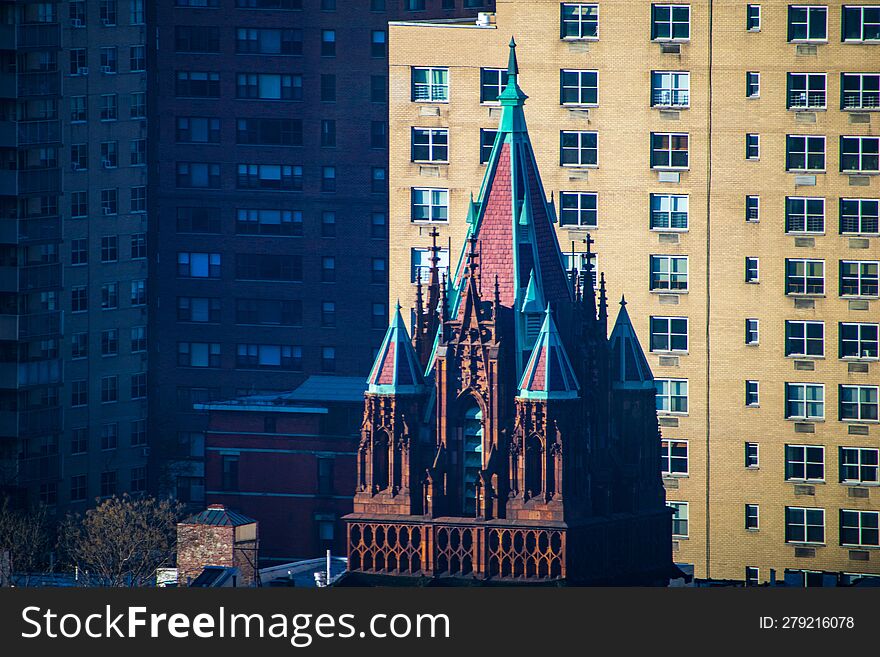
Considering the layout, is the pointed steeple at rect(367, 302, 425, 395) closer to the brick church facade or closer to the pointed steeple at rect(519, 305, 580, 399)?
the brick church facade

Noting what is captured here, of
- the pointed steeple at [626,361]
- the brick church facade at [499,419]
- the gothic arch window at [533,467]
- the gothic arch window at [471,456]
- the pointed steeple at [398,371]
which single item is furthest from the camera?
the pointed steeple at [626,361]

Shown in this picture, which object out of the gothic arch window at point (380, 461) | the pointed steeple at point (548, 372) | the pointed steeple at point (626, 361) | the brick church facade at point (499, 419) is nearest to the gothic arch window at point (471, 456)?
the brick church facade at point (499, 419)

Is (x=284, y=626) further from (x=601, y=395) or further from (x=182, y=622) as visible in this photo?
(x=601, y=395)

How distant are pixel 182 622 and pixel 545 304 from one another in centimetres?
3037

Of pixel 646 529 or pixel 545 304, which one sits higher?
pixel 545 304

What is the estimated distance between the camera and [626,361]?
184 m

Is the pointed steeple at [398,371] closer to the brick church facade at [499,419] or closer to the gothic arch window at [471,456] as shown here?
the brick church facade at [499,419]

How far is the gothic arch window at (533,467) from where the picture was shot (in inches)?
6900

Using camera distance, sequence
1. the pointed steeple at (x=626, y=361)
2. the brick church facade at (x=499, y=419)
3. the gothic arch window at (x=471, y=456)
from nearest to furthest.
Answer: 1. the brick church facade at (x=499, y=419)
2. the gothic arch window at (x=471, y=456)
3. the pointed steeple at (x=626, y=361)

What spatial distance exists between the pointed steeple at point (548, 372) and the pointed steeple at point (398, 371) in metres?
5.60

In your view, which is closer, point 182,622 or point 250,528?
point 182,622

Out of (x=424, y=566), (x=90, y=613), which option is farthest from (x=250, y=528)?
(x=90, y=613)

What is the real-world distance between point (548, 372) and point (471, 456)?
6166 millimetres

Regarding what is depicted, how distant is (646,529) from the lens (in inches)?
7234
